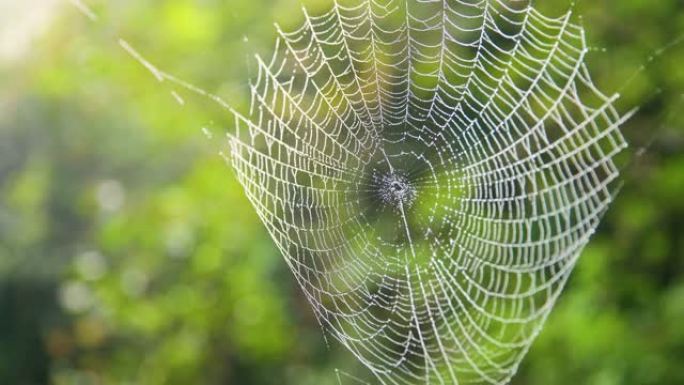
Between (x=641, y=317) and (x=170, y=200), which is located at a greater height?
(x=170, y=200)

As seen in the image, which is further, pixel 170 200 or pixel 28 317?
pixel 28 317

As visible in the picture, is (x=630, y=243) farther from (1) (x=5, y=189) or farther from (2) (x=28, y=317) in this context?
(1) (x=5, y=189)

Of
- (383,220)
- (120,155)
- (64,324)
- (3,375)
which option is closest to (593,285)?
(383,220)

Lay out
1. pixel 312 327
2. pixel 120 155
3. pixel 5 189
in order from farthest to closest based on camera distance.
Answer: pixel 5 189 < pixel 120 155 < pixel 312 327

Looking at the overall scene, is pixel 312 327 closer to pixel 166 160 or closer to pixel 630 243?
pixel 166 160

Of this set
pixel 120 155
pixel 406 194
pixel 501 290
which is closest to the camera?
pixel 406 194

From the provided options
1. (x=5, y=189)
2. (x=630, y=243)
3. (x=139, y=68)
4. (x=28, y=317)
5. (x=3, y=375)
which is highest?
(x=139, y=68)
